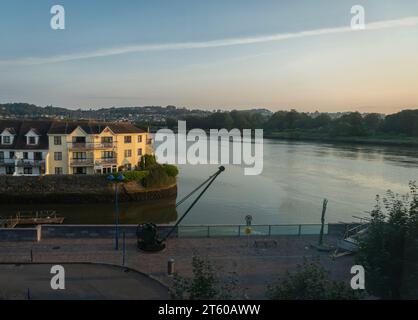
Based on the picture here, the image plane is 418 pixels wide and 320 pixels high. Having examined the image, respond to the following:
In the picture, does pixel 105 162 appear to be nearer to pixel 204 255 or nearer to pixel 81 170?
pixel 81 170

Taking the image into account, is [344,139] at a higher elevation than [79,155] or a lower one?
higher

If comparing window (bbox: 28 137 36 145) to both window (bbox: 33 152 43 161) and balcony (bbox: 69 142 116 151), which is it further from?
balcony (bbox: 69 142 116 151)

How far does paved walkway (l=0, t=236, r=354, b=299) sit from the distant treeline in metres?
79.8

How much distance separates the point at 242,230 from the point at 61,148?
22756 mm

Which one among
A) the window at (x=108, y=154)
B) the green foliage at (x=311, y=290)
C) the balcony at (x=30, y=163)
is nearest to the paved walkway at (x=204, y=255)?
the green foliage at (x=311, y=290)

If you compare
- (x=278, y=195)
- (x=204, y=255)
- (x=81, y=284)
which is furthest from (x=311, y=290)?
(x=278, y=195)

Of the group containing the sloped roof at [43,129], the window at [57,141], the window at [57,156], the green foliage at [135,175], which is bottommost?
the green foliage at [135,175]

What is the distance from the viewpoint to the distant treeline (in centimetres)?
8975

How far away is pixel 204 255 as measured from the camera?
13367mm

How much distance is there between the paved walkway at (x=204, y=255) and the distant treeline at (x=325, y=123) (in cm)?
7981

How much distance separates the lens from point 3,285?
34.4ft

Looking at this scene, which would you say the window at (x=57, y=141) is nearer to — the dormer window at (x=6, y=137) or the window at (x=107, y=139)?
the window at (x=107, y=139)

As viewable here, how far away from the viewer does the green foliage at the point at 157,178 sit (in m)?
32.3
